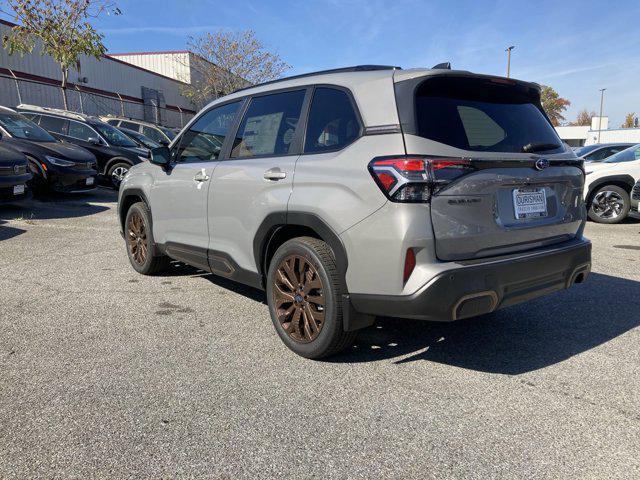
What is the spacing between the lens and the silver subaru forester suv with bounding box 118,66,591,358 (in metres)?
2.65

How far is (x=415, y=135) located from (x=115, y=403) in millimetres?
2203

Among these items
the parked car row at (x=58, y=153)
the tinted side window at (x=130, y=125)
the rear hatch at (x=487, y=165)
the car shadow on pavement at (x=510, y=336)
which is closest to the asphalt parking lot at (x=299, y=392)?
the car shadow on pavement at (x=510, y=336)

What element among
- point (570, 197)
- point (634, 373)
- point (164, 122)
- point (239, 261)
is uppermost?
point (164, 122)

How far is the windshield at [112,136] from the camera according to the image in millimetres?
12914

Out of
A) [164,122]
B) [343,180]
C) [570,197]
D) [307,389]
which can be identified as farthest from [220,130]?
[164,122]

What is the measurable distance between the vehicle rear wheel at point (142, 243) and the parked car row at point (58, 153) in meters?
1.42

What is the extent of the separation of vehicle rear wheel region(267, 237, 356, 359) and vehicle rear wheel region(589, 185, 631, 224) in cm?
861

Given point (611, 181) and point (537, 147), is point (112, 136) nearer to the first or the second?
point (611, 181)

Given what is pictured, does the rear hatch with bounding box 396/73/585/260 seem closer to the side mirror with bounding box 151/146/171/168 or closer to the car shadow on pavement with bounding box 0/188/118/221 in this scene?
the side mirror with bounding box 151/146/171/168

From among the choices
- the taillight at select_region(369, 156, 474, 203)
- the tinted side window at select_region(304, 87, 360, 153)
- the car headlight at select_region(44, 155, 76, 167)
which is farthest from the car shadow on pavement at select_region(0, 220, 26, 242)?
the taillight at select_region(369, 156, 474, 203)

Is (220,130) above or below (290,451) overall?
above

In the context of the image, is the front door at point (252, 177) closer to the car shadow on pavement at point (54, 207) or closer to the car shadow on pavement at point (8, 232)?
the car shadow on pavement at point (8, 232)

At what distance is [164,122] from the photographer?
33.5 m

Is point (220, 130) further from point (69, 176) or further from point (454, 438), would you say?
point (69, 176)
